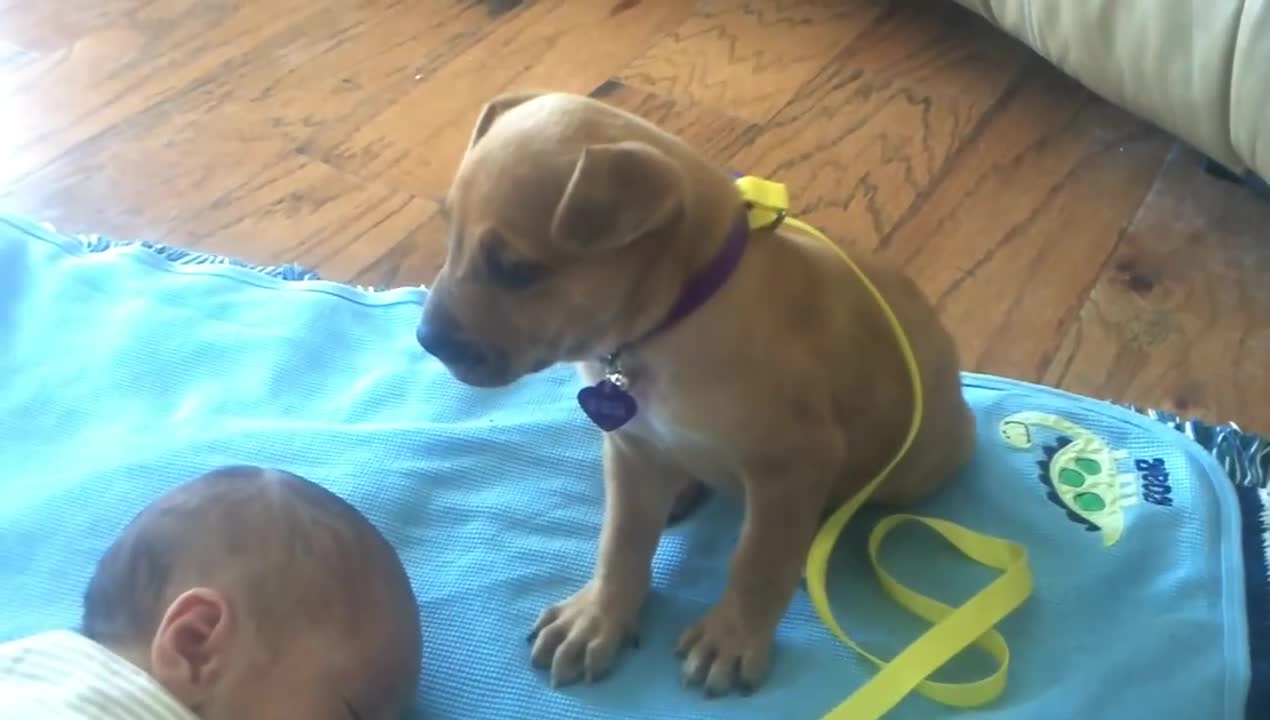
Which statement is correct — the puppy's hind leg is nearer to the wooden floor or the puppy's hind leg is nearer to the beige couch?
the wooden floor

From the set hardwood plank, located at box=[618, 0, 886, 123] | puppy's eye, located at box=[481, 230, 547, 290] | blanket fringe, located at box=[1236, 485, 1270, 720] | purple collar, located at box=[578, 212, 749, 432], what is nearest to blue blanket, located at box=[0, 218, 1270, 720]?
blanket fringe, located at box=[1236, 485, 1270, 720]

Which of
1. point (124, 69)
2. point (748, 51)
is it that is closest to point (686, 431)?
point (748, 51)

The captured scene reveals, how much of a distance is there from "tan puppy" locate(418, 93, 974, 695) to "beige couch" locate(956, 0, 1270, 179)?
2.23ft

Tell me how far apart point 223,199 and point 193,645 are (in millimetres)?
1064

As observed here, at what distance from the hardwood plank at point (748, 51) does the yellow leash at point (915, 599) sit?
0.94 metres

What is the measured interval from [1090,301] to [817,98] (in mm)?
594

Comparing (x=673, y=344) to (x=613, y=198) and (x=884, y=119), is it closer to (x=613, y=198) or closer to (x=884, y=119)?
(x=613, y=198)

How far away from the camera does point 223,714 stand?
3.31 ft

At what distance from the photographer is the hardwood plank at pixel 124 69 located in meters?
2.07

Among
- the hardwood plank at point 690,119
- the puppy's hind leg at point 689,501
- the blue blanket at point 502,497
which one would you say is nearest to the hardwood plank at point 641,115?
the hardwood plank at point 690,119

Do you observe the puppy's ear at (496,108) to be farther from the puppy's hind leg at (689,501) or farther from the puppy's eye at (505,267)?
the puppy's hind leg at (689,501)

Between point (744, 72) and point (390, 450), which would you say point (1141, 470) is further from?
point (744, 72)

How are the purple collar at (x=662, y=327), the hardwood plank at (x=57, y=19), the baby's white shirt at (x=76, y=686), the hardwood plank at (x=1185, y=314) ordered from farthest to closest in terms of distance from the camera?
the hardwood plank at (x=57, y=19)
the hardwood plank at (x=1185, y=314)
the purple collar at (x=662, y=327)
the baby's white shirt at (x=76, y=686)

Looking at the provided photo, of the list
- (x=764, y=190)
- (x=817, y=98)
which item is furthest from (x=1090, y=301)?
(x=764, y=190)
